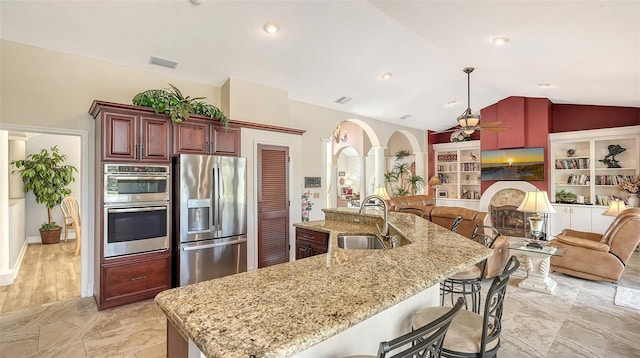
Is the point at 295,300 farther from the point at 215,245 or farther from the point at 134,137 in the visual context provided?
the point at 134,137

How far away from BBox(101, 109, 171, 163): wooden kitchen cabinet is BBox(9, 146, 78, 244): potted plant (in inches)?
177

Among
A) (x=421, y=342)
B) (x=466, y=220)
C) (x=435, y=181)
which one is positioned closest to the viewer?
(x=421, y=342)

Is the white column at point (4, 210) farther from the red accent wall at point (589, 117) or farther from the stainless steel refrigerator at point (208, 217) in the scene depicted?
the red accent wall at point (589, 117)

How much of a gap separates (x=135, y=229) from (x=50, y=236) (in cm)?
477

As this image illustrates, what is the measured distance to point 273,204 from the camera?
14.6ft

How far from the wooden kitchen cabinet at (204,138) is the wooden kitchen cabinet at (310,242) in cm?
153

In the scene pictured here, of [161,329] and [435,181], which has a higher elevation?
[435,181]

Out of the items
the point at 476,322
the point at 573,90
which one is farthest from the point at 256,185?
the point at 573,90

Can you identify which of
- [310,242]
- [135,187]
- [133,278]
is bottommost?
[133,278]

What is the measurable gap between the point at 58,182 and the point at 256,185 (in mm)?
5102

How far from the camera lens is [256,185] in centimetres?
429

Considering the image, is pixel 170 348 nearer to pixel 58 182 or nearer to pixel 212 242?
pixel 212 242

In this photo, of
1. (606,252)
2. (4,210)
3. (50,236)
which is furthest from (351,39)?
(50,236)

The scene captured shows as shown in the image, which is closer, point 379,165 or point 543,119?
point 543,119
